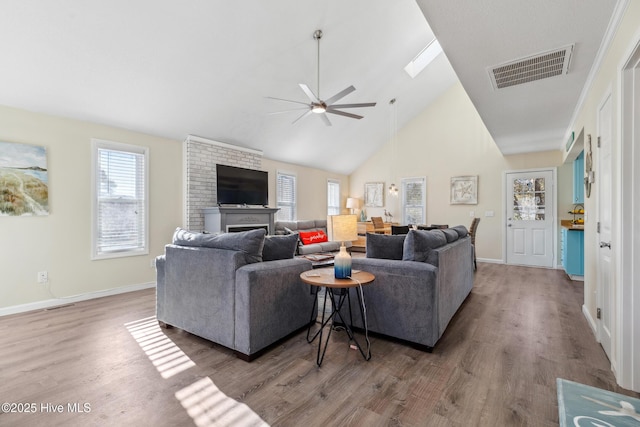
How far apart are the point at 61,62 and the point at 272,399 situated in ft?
12.9

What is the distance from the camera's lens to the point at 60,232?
3621mm

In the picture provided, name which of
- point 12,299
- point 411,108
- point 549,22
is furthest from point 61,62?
point 411,108

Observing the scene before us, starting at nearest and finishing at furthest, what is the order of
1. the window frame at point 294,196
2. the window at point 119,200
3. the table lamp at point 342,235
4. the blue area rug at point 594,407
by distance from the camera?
the blue area rug at point 594,407
the table lamp at point 342,235
the window at point 119,200
the window frame at point 294,196

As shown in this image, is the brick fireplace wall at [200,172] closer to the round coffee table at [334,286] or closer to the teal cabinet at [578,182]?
the round coffee table at [334,286]

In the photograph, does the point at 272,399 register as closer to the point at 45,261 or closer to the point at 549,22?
the point at 549,22

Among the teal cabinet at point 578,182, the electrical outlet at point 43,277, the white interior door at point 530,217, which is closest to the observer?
the electrical outlet at point 43,277

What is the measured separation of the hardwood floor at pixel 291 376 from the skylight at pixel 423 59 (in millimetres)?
4893

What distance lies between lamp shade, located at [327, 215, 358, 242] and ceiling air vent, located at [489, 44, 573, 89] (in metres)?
1.96

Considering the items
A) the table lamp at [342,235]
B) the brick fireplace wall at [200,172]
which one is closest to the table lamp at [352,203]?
the brick fireplace wall at [200,172]

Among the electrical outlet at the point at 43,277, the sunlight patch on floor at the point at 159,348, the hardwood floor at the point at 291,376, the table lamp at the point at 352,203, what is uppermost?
the table lamp at the point at 352,203

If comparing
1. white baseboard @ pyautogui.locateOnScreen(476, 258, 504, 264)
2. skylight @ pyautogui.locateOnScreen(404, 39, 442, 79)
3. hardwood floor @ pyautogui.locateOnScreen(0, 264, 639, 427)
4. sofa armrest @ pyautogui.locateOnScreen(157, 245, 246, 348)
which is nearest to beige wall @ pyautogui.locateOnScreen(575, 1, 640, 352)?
hardwood floor @ pyautogui.locateOnScreen(0, 264, 639, 427)

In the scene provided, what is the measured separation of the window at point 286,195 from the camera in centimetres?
676

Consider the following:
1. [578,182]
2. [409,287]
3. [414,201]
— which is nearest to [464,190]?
[414,201]

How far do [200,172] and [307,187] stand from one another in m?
3.09
